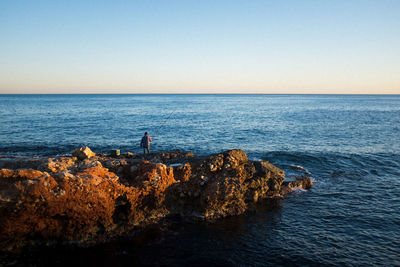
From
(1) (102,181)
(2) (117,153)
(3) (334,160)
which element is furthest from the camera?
(3) (334,160)

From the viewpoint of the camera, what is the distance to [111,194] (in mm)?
11234

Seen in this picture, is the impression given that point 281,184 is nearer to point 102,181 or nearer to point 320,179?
point 320,179

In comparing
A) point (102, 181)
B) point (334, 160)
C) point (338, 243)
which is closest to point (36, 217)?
point (102, 181)

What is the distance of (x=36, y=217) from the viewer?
9.74 m

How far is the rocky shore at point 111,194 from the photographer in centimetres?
964

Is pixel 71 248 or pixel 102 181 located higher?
pixel 102 181

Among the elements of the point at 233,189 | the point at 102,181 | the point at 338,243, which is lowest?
the point at 338,243

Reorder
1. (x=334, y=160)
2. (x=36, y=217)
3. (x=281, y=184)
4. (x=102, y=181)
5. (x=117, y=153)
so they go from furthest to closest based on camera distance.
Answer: (x=334, y=160), (x=117, y=153), (x=281, y=184), (x=102, y=181), (x=36, y=217)

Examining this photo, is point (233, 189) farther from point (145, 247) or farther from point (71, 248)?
point (71, 248)

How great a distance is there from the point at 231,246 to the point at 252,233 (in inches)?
62.8

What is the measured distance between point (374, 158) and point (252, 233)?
784 inches

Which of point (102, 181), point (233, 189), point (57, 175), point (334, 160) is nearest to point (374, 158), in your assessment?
point (334, 160)

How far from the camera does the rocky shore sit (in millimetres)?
9641

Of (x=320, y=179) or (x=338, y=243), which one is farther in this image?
(x=320, y=179)
